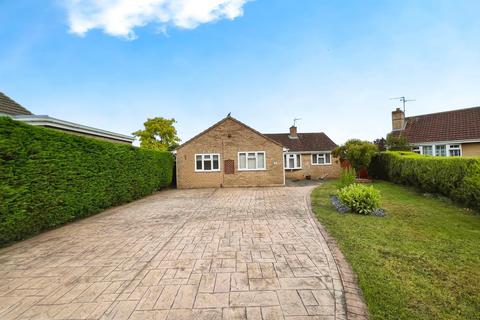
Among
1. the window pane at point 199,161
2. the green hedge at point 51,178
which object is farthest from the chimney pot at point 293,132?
the green hedge at point 51,178

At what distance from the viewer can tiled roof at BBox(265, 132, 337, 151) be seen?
88.9 ft

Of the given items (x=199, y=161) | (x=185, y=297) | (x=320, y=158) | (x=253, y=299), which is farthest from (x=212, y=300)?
(x=320, y=158)

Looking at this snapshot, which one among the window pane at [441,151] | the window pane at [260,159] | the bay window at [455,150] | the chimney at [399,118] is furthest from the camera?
the chimney at [399,118]

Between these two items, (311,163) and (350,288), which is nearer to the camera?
(350,288)

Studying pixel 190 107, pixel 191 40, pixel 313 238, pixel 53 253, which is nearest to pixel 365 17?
pixel 191 40

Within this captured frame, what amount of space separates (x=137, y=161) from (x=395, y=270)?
12.9 m

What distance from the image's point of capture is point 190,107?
65.6 feet

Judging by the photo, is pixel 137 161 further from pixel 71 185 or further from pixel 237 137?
pixel 237 137

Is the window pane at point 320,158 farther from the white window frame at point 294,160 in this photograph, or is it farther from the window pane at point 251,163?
the window pane at point 251,163

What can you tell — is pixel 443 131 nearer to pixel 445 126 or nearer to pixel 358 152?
pixel 445 126

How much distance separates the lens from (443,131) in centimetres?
2325

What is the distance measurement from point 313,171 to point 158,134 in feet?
92.8

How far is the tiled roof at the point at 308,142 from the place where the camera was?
1067 inches

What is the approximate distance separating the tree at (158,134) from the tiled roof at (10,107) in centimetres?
2838
